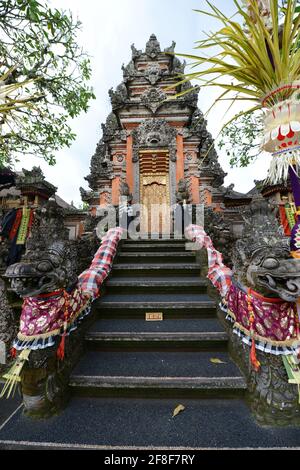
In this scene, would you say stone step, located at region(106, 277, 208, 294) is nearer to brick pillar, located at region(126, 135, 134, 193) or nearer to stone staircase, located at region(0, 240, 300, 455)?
stone staircase, located at region(0, 240, 300, 455)

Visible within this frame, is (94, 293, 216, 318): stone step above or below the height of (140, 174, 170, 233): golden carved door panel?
below

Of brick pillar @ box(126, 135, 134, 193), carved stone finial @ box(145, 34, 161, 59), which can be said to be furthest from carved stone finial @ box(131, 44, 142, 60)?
brick pillar @ box(126, 135, 134, 193)

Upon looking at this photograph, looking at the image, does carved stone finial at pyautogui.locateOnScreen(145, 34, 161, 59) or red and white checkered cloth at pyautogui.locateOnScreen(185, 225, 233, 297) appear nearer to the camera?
red and white checkered cloth at pyautogui.locateOnScreen(185, 225, 233, 297)

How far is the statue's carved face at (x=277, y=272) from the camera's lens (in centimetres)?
161

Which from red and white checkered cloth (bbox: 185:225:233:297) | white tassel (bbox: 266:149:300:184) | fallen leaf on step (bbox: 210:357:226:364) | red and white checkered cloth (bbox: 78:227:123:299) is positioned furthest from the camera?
red and white checkered cloth (bbox: 78:227:123:299)

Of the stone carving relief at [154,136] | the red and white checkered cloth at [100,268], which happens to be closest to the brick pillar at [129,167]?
the stone carving relief at [154,136]

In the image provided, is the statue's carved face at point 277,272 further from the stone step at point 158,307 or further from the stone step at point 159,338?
the stone step at point 158,307

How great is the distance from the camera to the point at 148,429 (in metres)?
1.76

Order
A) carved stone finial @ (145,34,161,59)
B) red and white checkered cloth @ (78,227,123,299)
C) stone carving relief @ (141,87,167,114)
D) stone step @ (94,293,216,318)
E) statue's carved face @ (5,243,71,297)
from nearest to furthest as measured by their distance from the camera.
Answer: statue's carved face @ (5,243,71,297), red and white checkered cloth @ (78,227,123,299), stone step @ (94,293,216,318), stone carving relief @ (141,87,167,114), carved stone finial @ (145,34,161,59)

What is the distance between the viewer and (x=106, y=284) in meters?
3.78

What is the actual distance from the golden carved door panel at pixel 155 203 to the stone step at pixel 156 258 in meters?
4.26

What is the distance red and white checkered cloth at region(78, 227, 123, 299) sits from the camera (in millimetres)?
3090

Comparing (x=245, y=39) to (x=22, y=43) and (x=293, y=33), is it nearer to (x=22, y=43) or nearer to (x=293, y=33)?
(x=293, y=33)

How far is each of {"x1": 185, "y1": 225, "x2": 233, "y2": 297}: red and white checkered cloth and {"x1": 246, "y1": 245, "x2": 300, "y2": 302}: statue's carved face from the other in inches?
39.6
